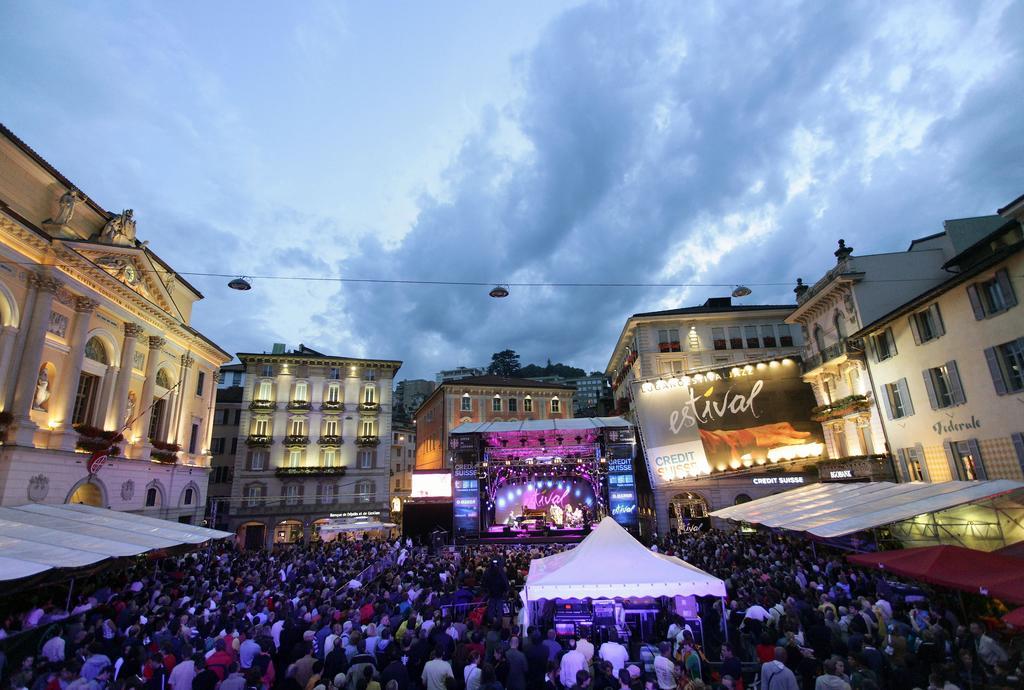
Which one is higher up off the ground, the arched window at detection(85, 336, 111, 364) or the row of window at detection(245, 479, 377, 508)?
the arched window at detection(85, 336, 111, 364)

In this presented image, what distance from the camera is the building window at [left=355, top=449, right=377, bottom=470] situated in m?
42.9

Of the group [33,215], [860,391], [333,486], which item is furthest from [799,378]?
[33,215]

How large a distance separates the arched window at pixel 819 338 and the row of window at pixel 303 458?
110 ft

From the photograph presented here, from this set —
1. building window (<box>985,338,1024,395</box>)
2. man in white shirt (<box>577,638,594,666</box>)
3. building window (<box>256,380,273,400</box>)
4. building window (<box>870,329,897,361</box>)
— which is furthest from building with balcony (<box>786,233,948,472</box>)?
building window (<box>256,380,273,400</box>)

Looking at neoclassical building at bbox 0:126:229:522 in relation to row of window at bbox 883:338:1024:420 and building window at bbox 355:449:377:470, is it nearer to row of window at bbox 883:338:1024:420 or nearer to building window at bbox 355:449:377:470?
building window at bbox 355:449:377:470

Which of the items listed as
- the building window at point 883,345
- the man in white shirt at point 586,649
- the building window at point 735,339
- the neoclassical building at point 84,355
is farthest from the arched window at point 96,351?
the building window at point 735,339

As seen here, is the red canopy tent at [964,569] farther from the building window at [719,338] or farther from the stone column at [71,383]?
the stone column at [71,383]

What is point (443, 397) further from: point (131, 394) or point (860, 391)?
point (860, 391)

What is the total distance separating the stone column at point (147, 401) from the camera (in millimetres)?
25875

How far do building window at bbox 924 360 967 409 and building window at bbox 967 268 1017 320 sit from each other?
240cm

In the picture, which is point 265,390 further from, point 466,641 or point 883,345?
point 883,345

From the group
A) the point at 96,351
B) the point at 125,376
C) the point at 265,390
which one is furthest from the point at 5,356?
the point at 265,390

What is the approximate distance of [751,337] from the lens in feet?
122

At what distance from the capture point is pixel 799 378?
2961 centimetres
